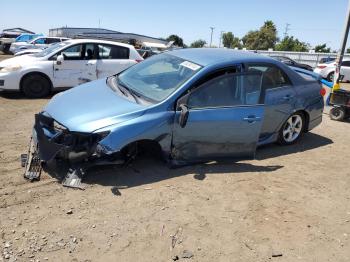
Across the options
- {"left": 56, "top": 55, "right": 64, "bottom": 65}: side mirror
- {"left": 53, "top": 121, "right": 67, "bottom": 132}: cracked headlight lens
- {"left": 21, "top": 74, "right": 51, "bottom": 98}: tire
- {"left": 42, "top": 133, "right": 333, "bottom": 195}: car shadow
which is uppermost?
{"left": 56, "top": 55, "right": 64, "bottom": 65}: side mirror

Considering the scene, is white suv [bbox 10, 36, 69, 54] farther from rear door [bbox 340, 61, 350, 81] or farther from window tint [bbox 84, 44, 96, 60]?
rear door [bbox 340, 61, 350, 81]

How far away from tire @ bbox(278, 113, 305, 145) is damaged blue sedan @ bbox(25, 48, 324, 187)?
27 centimetres

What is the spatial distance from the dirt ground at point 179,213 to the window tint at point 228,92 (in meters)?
0.91

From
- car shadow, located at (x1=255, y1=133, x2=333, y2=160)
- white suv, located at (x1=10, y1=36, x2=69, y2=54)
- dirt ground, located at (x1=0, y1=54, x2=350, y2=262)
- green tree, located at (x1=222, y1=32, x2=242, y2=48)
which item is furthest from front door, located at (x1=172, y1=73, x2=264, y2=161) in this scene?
green tree, located at (x1=222, y1=32, x2=242, y2=48)

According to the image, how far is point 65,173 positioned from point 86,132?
0.73m

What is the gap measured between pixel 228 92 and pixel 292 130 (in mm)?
1995

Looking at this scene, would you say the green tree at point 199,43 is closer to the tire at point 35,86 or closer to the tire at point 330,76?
the tire at point 330,76

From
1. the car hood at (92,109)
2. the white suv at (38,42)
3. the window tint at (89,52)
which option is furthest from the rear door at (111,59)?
the white suv at (38,42)

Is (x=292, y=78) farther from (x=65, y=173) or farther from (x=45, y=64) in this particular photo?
(x=45, y=64)

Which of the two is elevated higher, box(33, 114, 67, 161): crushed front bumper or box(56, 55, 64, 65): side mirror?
box(56, 55, 64, 65): side mirror

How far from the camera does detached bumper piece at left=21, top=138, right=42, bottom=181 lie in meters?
4.56

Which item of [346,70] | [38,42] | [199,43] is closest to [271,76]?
[346,70]

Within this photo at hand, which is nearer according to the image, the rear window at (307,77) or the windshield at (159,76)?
the windshield at (159,76)

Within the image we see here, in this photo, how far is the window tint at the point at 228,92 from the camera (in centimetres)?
508
